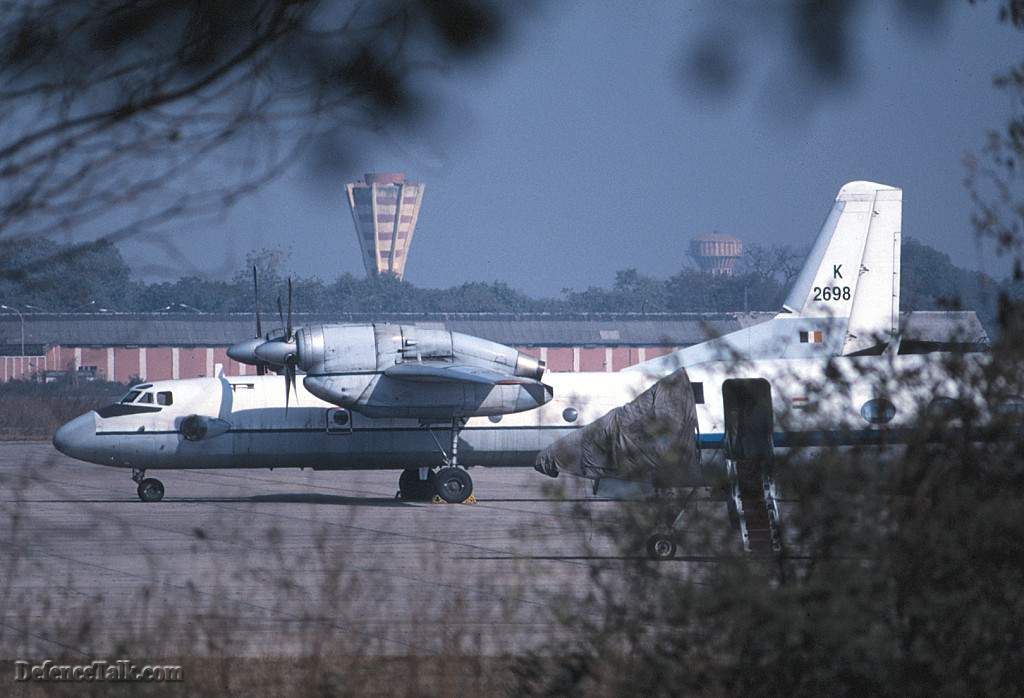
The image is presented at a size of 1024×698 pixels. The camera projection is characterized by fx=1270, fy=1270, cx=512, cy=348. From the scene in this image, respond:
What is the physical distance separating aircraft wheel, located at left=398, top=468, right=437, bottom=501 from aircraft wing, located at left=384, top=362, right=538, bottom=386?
2.28m

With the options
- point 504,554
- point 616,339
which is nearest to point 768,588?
point 504,554

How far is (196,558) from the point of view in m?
15.4

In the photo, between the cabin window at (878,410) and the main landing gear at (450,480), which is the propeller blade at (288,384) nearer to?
the main landing gear at (450,480)

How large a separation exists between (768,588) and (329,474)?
28.8 metres

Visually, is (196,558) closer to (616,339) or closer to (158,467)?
(158,467)

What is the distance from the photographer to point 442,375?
72.3 feet

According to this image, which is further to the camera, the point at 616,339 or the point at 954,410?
the point at 616,339

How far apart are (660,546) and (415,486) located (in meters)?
18.7

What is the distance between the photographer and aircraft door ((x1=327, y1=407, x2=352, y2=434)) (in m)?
23.1

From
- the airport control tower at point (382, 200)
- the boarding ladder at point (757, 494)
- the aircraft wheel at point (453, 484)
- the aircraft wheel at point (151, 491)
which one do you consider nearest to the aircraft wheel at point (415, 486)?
the aircraft wheel at point (453, 484)

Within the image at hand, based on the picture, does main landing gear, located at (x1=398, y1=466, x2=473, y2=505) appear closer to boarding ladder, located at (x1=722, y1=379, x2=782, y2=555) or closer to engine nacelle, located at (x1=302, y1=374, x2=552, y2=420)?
engine nacelle, located at (x1=302, y1=374, x2=552, y2=420)

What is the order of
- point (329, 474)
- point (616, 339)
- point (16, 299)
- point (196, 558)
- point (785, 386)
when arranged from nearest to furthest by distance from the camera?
1. point (16, 299)
2. point (785, 386)
3. point (196, 558)
4. point (329, 474)
5. point (616, 339)

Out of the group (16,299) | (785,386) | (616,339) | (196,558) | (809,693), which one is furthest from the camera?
(616,339)

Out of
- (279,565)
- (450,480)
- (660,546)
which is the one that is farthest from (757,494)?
(450,480)
